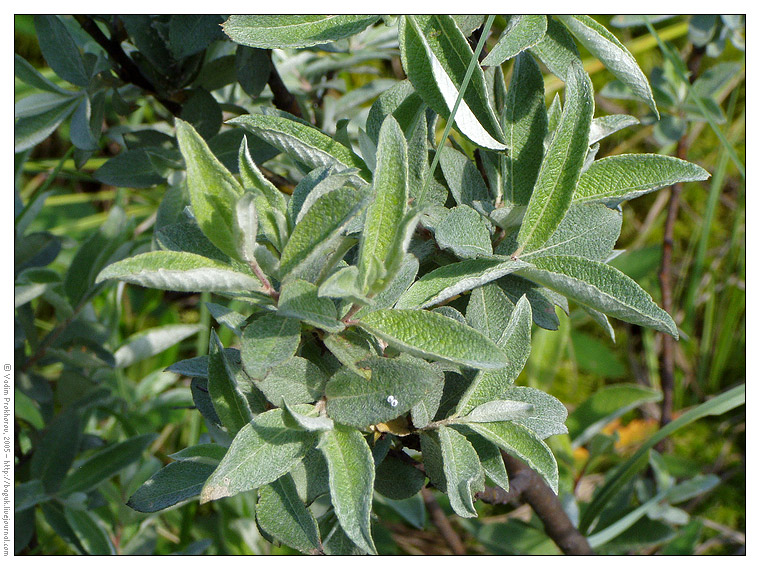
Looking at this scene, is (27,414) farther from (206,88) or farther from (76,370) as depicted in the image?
(206,88)

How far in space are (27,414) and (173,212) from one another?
0.73 meters

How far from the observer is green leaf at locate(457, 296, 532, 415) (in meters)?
0.52

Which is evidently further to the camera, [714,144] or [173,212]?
[714,144]

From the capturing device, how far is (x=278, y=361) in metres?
0.42

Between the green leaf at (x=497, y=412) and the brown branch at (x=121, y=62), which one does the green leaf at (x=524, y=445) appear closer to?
the green leaf at (x=497, y=412)

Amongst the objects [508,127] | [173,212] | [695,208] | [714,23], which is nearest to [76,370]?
[173,212]

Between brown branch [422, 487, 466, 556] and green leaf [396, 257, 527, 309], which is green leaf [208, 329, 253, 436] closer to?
green leaf [396, 257, 527, 309]

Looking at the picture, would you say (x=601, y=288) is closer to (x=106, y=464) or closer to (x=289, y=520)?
(x=289, y=520)

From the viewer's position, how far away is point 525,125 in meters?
0.56

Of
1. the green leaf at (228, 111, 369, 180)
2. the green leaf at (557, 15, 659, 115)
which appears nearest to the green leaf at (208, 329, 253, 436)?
the green leaf at (228, 111, 369, 180)

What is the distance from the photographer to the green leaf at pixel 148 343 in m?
1.16

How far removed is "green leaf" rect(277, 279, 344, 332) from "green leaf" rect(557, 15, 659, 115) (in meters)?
0.32

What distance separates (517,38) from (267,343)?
315 mm

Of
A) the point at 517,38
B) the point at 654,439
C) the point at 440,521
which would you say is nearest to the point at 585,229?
the point at 517,38
